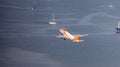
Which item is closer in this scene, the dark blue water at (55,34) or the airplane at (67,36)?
the dark blue water at (55,34)

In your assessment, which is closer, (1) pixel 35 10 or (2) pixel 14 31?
(2) pixel 14 31

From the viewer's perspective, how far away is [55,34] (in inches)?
1054

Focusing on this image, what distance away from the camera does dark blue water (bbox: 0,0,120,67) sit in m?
21.5

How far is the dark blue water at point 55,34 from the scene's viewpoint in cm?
2150

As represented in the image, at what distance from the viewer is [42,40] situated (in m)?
25.0

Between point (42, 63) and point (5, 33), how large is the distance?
6530mm

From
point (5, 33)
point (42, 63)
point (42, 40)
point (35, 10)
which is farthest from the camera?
point (35, 10)

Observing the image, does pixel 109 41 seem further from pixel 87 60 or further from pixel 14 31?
pixel 14 31

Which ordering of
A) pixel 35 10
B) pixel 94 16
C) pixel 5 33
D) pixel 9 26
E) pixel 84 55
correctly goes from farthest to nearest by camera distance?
1. pixel 35 10
2. pixel 94 16
3. pixel 9 26
4. pixel 5 33
5. pixel 84 55

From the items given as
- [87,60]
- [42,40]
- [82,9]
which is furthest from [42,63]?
[82,9]

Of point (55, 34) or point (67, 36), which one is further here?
point (55, 34)

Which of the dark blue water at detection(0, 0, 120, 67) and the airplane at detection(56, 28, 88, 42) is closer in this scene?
the dark blue water at detection(0, 0, 120, 67)

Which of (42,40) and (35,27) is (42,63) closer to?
(42,40)

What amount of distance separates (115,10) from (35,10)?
24.2ft
